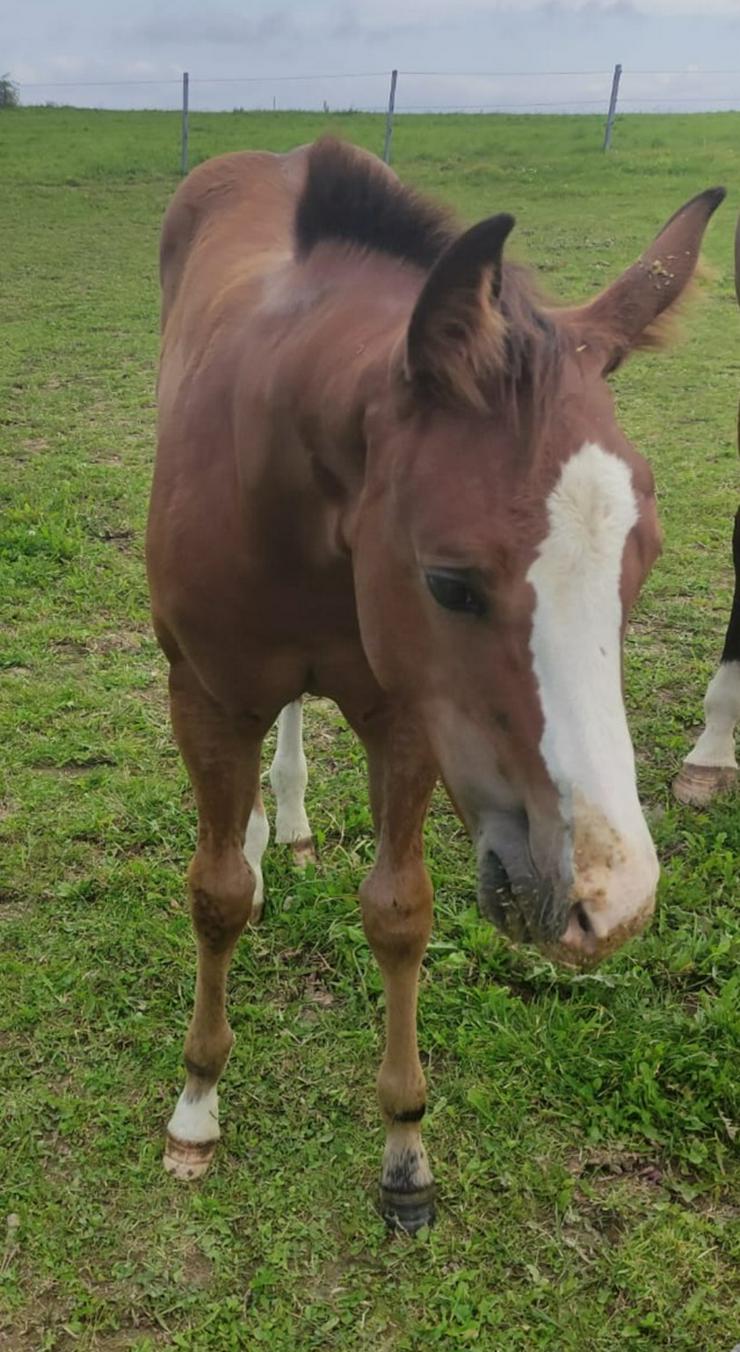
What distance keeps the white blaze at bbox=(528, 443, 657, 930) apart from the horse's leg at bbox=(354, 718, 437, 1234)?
0.78 meters

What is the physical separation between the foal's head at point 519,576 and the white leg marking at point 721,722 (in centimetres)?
214

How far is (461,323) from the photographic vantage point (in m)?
1.32

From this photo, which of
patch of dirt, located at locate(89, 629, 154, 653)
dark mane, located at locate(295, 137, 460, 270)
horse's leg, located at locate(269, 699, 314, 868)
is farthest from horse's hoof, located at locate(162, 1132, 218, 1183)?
patch of dirt, located at locate(89, 629, 154, 653)

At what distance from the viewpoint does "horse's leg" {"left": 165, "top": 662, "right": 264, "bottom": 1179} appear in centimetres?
210

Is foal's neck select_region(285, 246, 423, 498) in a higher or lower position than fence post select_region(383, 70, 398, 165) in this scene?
lower

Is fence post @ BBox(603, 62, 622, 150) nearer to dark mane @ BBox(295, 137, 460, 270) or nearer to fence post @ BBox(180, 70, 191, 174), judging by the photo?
fence post @ BBox(180, 70, 191, 174)

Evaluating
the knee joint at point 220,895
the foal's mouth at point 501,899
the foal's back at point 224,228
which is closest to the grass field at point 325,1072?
the knee joint at point 220,895

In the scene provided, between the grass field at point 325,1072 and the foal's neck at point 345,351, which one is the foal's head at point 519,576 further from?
the grass field at point 325,1072

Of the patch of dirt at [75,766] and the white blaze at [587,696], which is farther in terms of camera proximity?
the patch of dirt at [75,766]

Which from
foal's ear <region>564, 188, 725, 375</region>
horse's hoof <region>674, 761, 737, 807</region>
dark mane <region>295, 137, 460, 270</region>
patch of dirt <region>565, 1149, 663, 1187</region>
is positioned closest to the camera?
foal's ear <region>564, 188, 725, 375</region>

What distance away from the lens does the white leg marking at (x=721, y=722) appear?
11.1 feet

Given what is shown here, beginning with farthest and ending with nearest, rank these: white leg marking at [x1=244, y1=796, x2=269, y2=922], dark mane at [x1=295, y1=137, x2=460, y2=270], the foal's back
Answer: white leg marking at [x1=244, y1=796, x2=269, y2=922], the foal's back, dark mane at [x1=295, y1=137, x2=460, y2=270]

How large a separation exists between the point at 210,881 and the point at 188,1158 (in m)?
0.57

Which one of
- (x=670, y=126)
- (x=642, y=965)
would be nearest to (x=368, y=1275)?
(x=642, y=965)
